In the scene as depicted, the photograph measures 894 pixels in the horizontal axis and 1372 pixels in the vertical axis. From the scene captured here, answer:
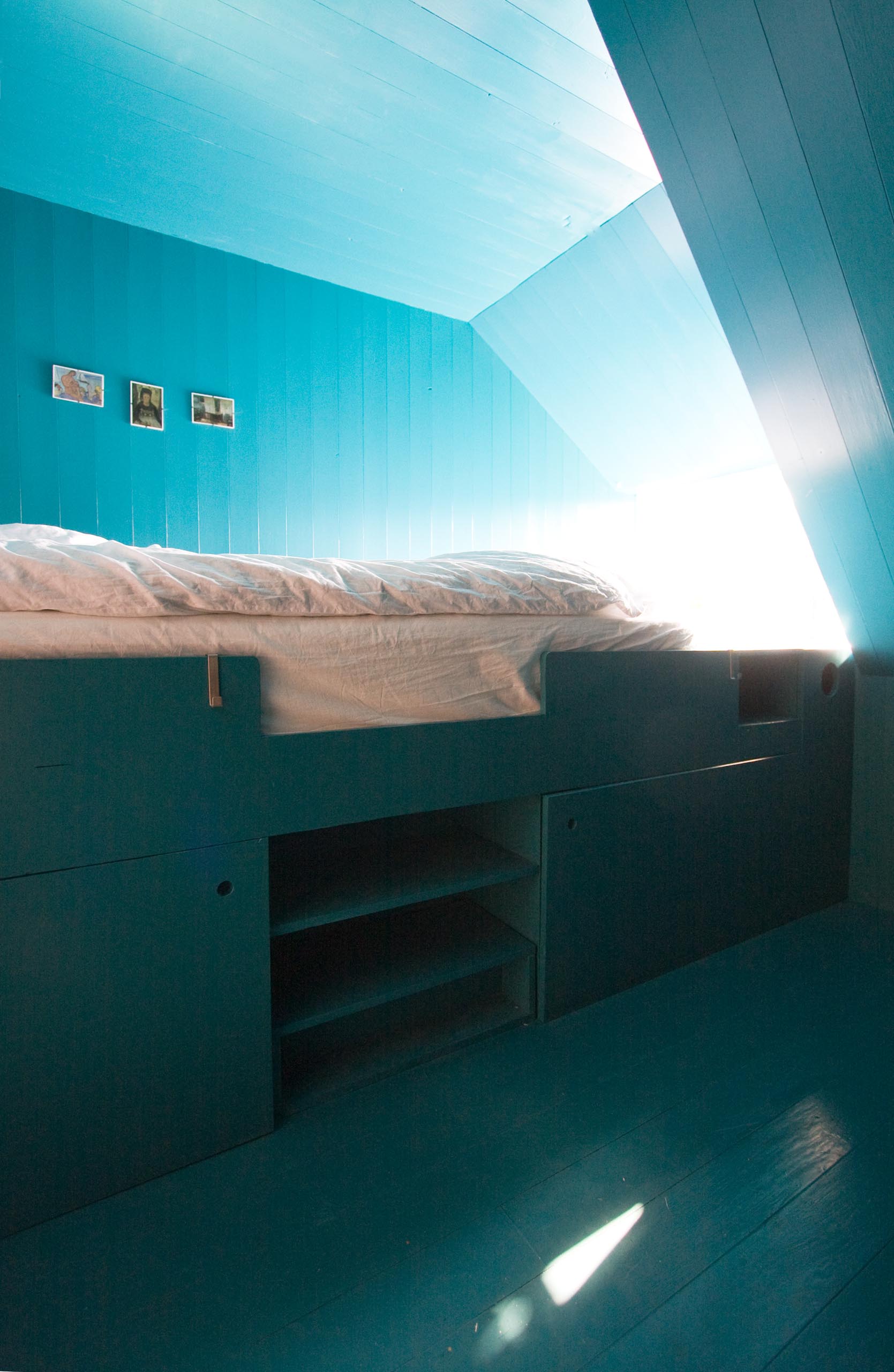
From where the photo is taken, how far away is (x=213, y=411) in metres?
2.00

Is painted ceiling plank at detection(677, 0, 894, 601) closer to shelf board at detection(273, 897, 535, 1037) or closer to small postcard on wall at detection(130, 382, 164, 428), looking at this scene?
shelf board at detection(273, 897, 535, 1037)

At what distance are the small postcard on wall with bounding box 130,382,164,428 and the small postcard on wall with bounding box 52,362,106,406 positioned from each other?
0.08 meters

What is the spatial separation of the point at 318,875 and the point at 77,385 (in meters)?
1.50

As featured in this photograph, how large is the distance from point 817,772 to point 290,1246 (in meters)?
1.85

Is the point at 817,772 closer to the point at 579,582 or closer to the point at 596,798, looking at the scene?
the point at 596,798

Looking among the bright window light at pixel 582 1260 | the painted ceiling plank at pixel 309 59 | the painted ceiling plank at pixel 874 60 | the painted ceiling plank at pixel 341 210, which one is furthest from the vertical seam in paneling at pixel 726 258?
the bright window light at pixel 582 1260

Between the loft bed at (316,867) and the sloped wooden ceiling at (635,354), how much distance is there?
0.97m

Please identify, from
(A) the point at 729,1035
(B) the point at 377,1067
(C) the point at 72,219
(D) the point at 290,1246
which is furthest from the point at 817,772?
(C) the point at 72,219

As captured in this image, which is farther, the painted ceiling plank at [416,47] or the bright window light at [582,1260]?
the painted ceiling plank at [416,47]

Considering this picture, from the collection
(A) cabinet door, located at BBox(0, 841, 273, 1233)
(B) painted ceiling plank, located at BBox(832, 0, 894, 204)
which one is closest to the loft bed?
(A) cabinet door, located at BBox(0, 841, 273, 1233)

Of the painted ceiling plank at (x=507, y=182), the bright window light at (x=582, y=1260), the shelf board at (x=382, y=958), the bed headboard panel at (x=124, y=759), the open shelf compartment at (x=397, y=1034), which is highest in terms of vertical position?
the painted ceiling plank at (x=507, y=182)

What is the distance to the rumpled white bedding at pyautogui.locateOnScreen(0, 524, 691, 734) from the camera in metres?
0.94

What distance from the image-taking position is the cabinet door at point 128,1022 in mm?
914

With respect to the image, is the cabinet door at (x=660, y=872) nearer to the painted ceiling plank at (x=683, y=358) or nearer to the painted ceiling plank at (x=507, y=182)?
the painted ceiling plank at (x=683, y=358)
